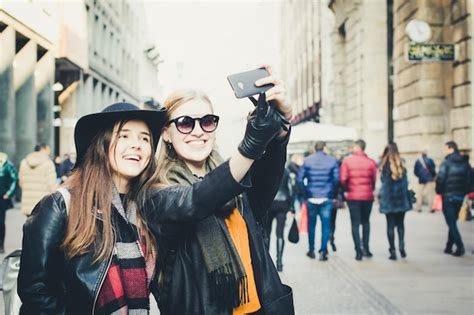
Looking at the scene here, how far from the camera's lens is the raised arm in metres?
2.24

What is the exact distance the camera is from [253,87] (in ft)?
6.63

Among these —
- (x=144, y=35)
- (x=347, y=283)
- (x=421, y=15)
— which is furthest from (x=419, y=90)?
(x=144, y=35)

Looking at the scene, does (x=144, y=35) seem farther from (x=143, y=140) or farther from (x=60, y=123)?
(x=143, y=140)

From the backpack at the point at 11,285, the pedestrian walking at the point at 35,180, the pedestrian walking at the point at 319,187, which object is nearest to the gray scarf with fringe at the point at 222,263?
the backpack at the point at 11,285

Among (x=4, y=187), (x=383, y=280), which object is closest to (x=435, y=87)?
(x=383, y=280)

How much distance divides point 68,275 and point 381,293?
5.27 metres

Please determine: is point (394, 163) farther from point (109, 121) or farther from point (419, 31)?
point (109, 121)

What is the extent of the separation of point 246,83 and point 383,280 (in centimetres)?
621

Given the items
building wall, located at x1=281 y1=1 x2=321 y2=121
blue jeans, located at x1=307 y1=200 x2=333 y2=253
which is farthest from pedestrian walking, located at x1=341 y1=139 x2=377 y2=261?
building wall, located at x1=281 y1=1 x2=321 y2=121

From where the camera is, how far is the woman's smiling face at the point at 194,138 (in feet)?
7.88

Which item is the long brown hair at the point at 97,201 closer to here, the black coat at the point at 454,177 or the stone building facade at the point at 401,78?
the black coat at the point at 454,177

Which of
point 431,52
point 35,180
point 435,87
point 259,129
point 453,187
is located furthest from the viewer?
point 435,87

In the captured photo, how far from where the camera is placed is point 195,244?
7.32ft

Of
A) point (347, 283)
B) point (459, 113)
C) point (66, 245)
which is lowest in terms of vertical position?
point (347, 283)
